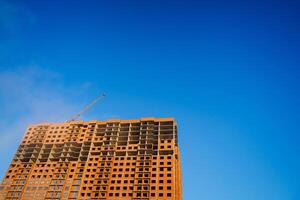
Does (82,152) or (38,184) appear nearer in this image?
(38,184)

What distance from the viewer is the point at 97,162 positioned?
91.0 metres

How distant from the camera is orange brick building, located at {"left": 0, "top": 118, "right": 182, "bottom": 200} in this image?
82.2 metres

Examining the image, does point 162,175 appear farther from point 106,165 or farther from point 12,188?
point 12,188

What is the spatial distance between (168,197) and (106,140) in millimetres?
31881

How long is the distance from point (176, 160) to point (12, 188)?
175 ft

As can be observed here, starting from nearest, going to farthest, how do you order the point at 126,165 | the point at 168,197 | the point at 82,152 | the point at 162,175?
1. the point at 168,197
2. the point at 162,175
3. the point at 126,165
4. the point at 82,152

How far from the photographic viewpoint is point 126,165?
88.3m

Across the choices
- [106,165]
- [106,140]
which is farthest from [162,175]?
[106,140]

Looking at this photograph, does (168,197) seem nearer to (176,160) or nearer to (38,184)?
(176,160)

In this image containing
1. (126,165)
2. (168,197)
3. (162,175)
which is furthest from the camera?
(126,165)

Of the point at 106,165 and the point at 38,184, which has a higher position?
the point at 106,165

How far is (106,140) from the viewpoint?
3816 inches

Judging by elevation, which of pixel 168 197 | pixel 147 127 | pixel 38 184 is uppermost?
pixel 147 127

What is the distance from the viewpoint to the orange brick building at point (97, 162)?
82.2 metres
